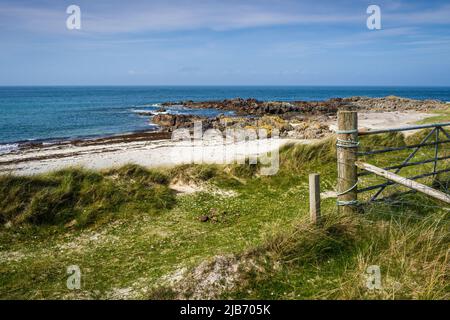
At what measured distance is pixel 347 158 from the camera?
5.39 meters

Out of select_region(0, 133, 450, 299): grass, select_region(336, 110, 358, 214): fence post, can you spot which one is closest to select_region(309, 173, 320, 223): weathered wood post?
select_region(0, 133, 450, 299): grass

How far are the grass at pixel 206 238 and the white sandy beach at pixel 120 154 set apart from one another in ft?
18.2

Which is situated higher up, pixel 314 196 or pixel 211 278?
pixel 314 196

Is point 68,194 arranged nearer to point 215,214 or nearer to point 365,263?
point 215,214

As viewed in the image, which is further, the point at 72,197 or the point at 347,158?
the point at 72,197

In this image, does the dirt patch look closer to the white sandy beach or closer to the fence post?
the fence post

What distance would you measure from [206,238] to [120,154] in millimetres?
13007

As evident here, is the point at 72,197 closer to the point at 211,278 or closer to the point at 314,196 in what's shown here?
the point at 211,278

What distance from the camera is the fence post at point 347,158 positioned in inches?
209

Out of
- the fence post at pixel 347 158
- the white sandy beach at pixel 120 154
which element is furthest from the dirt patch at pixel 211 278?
the white sandy beach at pixel 120 154

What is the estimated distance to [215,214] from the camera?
772 centimetres

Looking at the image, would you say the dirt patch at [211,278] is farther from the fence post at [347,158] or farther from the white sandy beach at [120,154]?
the white sandy beach at [120,154]

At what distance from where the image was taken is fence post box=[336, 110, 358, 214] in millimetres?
5320

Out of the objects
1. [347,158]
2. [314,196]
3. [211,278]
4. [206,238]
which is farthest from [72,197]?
[347,158]
